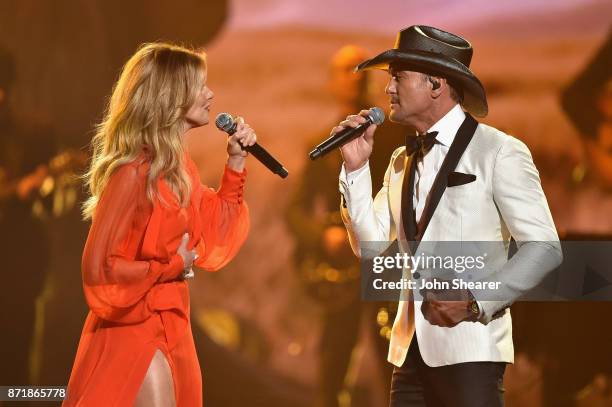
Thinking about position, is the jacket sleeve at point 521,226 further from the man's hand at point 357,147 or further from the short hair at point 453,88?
the man's hand at point 357,147

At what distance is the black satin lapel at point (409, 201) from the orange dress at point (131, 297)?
599mm

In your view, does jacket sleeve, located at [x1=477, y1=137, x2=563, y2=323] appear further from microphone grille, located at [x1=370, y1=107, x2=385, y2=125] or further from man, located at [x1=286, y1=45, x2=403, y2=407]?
man, located at [x1=286, y1=45, x2=403, y2=407]

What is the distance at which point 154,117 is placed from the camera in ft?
7.72

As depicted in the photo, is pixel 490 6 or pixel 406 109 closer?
pixel 406 109

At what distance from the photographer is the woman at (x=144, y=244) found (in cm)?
221

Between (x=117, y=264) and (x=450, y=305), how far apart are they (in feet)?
2.81

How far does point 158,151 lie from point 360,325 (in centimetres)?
211

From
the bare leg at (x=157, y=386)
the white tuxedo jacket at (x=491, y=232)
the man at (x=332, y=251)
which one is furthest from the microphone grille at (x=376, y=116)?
the man at (x=332, y=251)

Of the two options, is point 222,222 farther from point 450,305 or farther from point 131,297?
point 450,305

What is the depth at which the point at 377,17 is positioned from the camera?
414cm

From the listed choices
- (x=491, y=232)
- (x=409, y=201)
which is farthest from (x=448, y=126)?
(x=491, y=232)

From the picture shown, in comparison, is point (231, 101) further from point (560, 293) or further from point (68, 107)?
point (560, 293)

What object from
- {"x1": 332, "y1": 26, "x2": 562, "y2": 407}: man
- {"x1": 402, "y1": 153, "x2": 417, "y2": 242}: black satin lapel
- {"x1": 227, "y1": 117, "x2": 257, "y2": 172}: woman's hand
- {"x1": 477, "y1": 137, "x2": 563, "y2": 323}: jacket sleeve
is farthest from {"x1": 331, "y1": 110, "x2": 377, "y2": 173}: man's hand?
{"x1": 477, "y1": 137, "x2": 563, "y2": 323}: jacket sleeve

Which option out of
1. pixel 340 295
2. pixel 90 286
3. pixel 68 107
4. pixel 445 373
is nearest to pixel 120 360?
pixel 90 286
